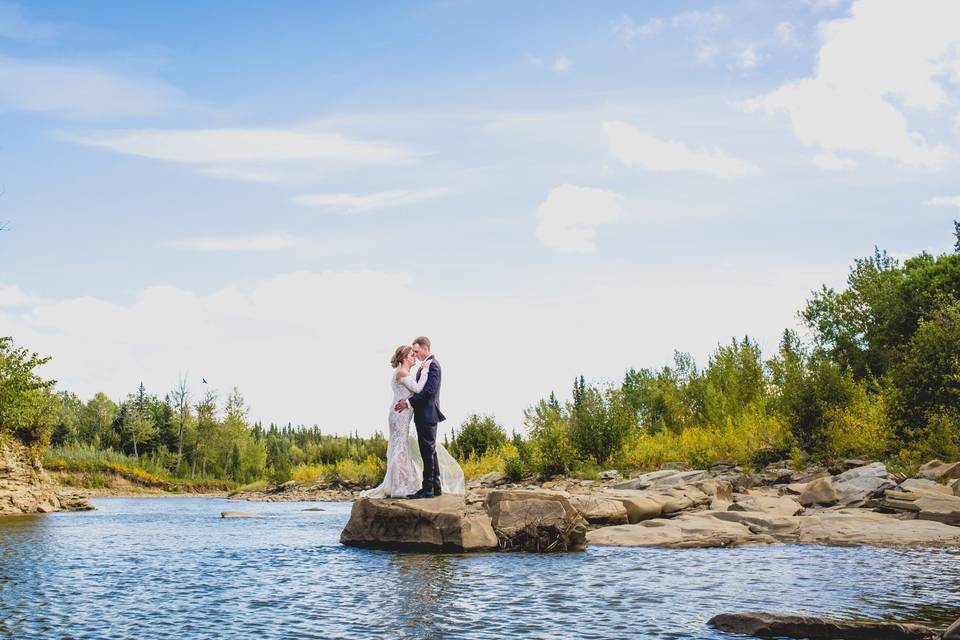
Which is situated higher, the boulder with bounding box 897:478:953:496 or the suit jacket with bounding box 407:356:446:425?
the suit jacket with bounding box 407:356:446:425

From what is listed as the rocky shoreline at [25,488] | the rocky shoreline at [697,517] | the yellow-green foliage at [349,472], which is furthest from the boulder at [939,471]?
the yellow-green foliage at [349,472]

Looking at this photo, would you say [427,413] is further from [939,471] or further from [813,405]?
[813,405]

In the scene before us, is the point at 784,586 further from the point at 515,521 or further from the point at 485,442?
the point at 485,442

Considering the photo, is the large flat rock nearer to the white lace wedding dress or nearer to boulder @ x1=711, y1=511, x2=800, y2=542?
boulder @ x1=711, y1=511, x2=800, y2=542

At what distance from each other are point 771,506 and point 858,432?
1334 cm

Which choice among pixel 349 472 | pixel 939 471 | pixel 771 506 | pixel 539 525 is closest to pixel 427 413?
pixel 539 525

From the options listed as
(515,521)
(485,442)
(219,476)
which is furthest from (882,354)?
(219,476)

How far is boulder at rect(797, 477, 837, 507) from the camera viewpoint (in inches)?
848

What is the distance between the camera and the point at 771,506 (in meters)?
20.3

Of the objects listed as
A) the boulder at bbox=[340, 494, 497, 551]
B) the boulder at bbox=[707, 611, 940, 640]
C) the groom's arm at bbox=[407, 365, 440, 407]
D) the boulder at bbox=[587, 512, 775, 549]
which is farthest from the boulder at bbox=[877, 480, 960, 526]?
the groom's arm at bbox=[407, 365, 440, 407]

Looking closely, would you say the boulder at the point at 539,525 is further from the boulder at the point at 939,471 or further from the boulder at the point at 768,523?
the boulder at the point at 939,471

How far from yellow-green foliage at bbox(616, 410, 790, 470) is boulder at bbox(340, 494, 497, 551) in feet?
70.6

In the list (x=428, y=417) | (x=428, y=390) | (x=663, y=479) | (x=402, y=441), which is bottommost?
(x=663, y=479)

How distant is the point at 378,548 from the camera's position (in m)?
16.7
